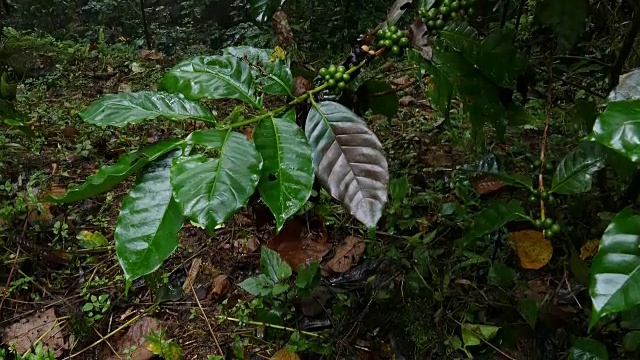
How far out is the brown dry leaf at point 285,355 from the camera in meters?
1.43

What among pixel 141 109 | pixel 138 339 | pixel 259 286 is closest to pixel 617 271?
pixel 141 109

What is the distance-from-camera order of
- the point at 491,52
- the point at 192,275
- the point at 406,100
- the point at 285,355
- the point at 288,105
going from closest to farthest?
the point at 288,105 < the point at 491,52 < the point at 285,355 < the point at 192,275 < the point at 406,100

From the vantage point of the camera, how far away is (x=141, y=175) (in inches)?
27.1

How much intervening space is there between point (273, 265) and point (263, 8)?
0.75 meters

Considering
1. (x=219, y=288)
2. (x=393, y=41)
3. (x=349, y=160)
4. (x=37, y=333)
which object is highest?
(x=393, y=41)

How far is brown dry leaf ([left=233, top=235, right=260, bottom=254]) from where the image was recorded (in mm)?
1866

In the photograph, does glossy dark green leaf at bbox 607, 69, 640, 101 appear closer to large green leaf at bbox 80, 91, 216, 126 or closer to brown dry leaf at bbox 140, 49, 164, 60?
large green leaf at bbox 80, 91, 216, 126

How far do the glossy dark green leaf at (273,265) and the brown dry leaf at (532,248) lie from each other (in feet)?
2.06

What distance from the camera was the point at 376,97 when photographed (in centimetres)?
115

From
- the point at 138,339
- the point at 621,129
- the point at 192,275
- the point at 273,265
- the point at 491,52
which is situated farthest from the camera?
the point at 192,275

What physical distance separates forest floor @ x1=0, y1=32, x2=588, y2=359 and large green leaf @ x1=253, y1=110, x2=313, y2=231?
1.36ft

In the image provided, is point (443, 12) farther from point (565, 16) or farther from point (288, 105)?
point (565, 16)

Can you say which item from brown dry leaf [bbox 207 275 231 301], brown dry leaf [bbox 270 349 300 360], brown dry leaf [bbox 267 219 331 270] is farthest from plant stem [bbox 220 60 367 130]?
brown dry leaf [bbox 207 275 231 301]

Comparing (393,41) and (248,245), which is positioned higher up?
(393,41)
